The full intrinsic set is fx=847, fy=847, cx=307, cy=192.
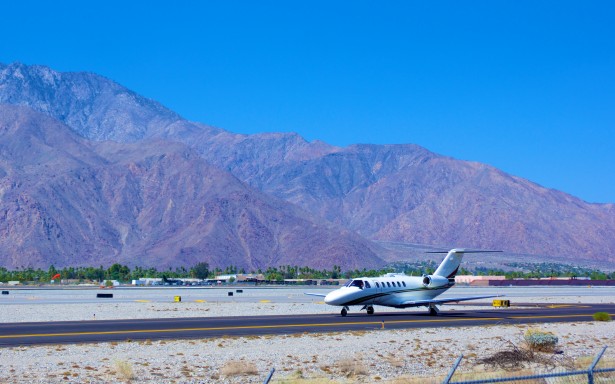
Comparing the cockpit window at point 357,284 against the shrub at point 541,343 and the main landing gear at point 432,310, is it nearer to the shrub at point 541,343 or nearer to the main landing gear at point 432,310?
the main landing gear at point 432,310

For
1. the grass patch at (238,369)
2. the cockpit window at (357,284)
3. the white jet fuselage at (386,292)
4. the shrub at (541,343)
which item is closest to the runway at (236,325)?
the white jet fuselage at (386,292)

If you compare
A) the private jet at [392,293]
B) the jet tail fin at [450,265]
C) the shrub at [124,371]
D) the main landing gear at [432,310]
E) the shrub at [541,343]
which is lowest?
the shrub at [124,371]

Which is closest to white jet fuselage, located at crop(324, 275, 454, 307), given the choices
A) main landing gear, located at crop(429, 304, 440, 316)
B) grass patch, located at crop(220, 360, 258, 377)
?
main landing gear, located at crop(429, 304, 440, 316)

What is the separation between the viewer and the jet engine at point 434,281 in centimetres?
4850

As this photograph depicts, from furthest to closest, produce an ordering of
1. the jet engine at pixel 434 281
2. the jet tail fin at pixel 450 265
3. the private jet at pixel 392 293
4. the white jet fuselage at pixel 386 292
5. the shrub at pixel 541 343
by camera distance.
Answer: the jet tail fin at pixel 450 265
the jet engine at pixel 434 281
the private jet at pixel 392 293
the white jet fuselage at pixel 386 292
the shrub at pixel 541 343

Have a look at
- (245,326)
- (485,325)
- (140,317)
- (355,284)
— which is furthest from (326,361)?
(140,317)

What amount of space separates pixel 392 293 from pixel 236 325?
36.5ft

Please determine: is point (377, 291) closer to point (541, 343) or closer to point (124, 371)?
point (541, 343)

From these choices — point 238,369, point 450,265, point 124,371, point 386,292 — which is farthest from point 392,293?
point 124,371

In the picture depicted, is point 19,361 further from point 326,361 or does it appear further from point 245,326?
point 245,326

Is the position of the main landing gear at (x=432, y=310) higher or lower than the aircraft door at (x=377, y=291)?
lower

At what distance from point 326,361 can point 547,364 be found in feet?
21.9

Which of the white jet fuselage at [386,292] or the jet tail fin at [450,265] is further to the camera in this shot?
the jet tail fin at [450,265]

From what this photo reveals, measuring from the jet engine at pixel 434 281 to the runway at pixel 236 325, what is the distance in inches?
68.7
